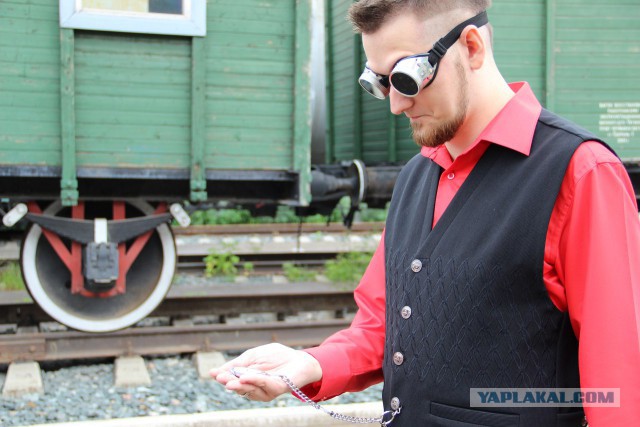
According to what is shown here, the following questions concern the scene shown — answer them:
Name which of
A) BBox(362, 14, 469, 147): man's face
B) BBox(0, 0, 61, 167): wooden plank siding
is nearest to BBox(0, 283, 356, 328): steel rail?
BBox(0, 0, 61, 167): wooden plank siding

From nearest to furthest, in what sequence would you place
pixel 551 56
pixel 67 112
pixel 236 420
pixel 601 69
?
pixel 236 420
pixel 67 112
pixel 551 56
pixel 601 69

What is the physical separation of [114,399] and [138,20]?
8.64 feet

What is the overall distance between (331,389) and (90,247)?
4117 mm

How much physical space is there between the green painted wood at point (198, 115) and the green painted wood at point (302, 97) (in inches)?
28.0

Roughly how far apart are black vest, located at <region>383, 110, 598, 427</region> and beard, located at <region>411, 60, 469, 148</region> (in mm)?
94

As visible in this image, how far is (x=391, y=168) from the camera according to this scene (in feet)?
22.8

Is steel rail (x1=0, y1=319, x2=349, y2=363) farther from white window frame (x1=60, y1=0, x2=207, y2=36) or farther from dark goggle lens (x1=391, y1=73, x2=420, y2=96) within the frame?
dark goggle lens (x1=391, y1=73, x2=420, y2=96)

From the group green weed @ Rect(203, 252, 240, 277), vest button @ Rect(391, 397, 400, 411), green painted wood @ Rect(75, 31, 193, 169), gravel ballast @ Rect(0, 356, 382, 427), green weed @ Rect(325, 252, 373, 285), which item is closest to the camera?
vest button @ Rect(391, 397, 400, 411)

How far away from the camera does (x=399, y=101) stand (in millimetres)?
1708

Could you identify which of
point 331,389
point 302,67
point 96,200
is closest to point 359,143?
point 302,67

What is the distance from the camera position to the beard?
1649mm

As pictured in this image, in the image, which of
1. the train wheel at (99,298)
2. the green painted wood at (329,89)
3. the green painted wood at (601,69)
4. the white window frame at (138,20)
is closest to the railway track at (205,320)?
the train wheel at (99,298)

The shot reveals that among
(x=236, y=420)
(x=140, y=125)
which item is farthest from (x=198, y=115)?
(x=236, y=420)

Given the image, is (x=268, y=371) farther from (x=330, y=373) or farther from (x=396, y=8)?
(x=396, y=8)
